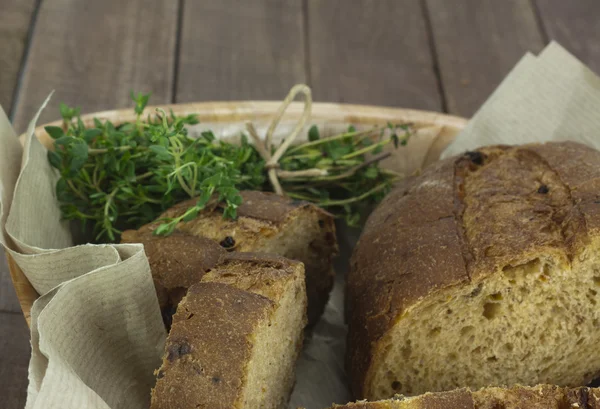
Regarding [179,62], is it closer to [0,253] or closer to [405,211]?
[0,253]

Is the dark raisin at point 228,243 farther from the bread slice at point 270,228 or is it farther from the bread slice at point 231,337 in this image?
the bread slice at point 231,337

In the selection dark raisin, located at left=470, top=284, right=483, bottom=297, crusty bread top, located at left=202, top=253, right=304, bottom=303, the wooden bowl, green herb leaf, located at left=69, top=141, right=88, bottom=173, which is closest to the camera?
crusty bread top, located at left=202, top=253, right=304, bottom=303

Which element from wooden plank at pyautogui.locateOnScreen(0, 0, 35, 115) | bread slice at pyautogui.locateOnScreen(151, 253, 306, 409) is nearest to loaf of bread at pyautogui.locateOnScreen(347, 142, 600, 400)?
→ bread slice at pyautogui.locateOnScreen(151, 253, 306, 409)

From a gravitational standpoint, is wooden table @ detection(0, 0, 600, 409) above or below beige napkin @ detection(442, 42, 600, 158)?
above

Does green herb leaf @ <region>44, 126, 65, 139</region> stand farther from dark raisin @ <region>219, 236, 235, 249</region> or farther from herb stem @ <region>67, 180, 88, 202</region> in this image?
dark raisin @ <region>219, 236, 235, 249</region>

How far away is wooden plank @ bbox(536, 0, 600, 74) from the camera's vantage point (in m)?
4.69

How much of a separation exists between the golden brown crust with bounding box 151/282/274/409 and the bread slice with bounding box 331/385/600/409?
1.05 feet

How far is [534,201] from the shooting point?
250cm

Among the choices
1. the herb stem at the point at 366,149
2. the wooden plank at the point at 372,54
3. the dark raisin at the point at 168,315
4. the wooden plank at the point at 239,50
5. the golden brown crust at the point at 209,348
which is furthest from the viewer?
the wooden plank at the point at 372,54

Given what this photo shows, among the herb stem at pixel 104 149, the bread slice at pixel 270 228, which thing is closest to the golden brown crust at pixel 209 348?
the bread slice at pixel 270 228

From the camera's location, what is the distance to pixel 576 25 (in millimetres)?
4848

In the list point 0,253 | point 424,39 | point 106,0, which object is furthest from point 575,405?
point 106,0

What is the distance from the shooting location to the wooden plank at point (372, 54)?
4383 millimetres

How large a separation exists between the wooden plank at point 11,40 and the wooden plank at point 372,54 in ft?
5.19
